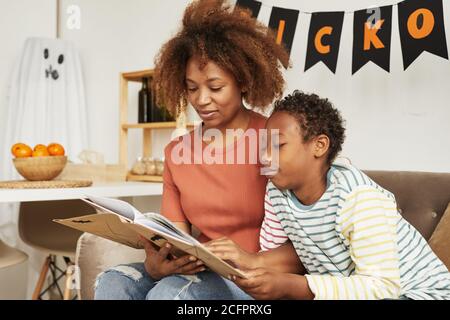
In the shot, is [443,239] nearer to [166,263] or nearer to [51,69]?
[166,263]

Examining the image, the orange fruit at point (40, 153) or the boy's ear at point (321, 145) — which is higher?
the boy's ear at point (321, 145)

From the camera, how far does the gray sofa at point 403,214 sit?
1.44m

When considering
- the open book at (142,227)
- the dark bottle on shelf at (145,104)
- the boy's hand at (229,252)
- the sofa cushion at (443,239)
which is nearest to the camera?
the open book at (142,227)

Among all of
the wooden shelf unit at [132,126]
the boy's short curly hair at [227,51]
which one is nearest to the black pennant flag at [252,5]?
the boy's short curly hair at [227,51]

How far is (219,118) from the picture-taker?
134 centimetres

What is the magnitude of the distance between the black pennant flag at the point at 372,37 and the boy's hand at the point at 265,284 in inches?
38.1

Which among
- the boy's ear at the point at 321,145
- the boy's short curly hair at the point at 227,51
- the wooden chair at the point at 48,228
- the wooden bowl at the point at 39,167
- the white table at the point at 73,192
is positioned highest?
the boy's short curly hair at the point at 227,51

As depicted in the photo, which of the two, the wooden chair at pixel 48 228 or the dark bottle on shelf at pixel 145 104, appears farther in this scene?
the dark bottle on shelf at pixel 145 104

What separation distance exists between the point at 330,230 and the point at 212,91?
0.46m

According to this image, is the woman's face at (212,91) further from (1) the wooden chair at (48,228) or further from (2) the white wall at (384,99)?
(1) the wooden chair at (48,228)

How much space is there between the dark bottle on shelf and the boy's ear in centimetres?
174

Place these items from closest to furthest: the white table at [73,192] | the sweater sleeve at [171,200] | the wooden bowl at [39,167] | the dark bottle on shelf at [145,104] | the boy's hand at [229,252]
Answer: the boy's hand at [229,252], the sweater sleeve at [171,200], the white table at [73,192], the wooden bowl at [39,167], the dark bottle on shelf at [145,104]

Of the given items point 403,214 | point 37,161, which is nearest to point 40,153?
point 37,161

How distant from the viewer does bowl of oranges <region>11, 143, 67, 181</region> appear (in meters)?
2.18
